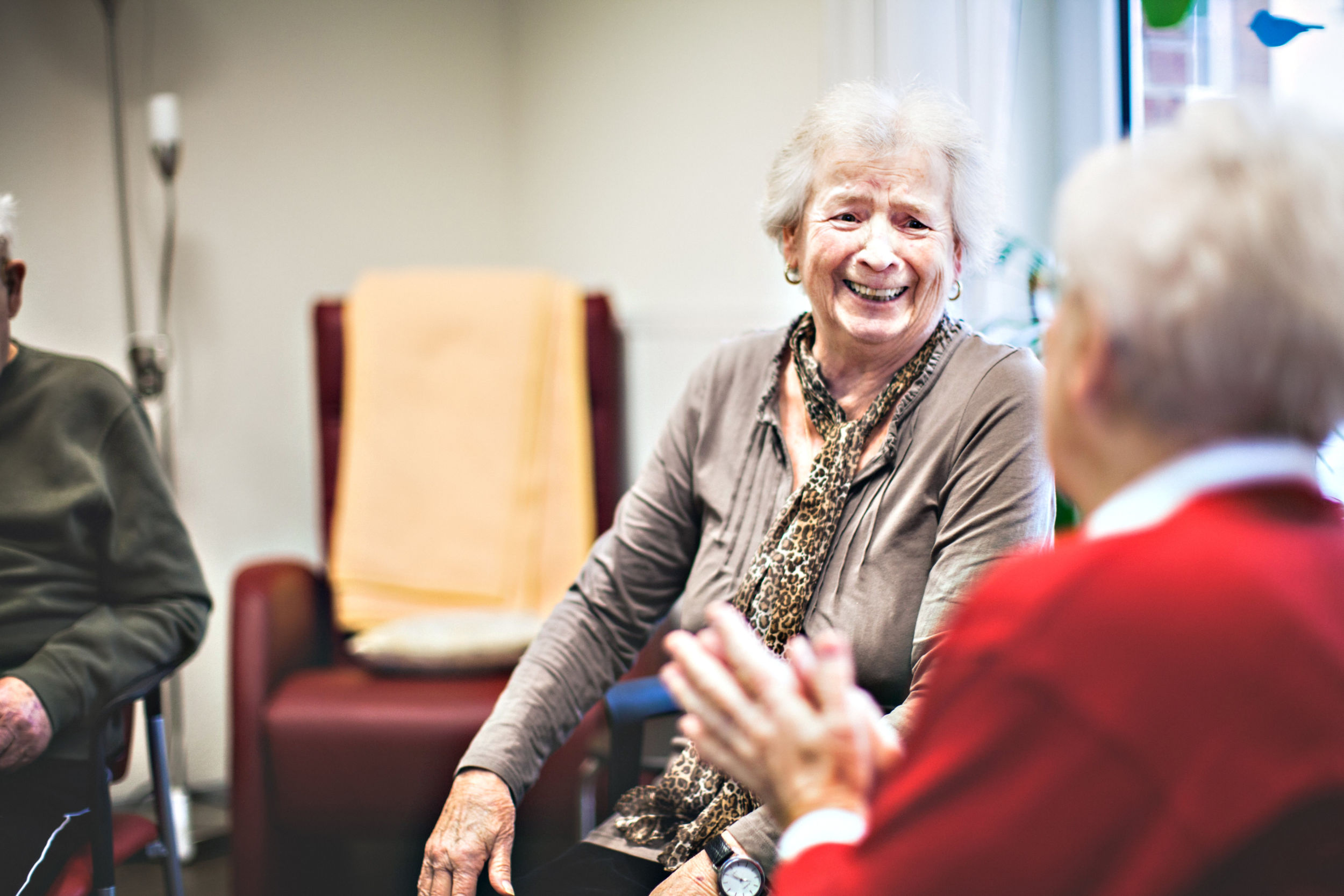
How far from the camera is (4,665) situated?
1172 mm

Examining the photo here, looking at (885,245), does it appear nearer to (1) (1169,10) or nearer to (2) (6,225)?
(1) (1169,10)

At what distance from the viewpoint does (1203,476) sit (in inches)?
22.5

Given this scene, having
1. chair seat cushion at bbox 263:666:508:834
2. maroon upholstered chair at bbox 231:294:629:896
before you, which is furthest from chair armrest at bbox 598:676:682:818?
chair seat cushion at bbox 263:666:508:834

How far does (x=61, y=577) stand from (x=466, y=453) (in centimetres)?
118

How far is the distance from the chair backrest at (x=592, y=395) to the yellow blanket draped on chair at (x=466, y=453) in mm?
34

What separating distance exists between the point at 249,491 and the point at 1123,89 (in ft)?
6.43

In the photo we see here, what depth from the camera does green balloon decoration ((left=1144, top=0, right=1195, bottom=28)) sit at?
1250 millimetres


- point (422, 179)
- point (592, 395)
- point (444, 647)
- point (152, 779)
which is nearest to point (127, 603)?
point (152, 779)

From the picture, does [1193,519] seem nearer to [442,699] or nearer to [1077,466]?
[1077,466]

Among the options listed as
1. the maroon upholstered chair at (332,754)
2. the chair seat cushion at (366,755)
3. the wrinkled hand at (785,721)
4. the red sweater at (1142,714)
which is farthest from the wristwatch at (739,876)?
the chair seat cushion at (366,755)

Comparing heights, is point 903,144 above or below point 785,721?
above

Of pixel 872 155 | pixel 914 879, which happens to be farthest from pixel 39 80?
pixel 914 879

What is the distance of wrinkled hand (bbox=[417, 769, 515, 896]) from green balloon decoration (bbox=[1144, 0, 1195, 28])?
1.18m

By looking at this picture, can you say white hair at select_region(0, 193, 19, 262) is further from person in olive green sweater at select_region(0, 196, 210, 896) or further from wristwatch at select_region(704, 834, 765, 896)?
wristwatch at select_region(704, 834, 765, 896)
